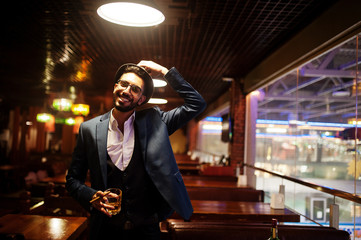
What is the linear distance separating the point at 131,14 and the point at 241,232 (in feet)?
→ 5.40

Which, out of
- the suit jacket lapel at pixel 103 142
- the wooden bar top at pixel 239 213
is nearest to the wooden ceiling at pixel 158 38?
the suit jacket lapel at pixel 103 142

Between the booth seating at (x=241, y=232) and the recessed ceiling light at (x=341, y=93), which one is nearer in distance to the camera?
the booth seating at (x=241, y=232)

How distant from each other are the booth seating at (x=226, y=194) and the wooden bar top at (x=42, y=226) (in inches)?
95.4

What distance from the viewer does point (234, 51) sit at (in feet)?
19.4

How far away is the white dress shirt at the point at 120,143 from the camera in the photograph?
1.60m

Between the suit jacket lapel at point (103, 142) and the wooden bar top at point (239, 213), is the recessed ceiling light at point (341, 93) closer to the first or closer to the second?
the wooden bar top at point (239, 213)

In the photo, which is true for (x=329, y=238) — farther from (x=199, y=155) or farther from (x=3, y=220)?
(x=199, y=155)

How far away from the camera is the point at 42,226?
232 cm

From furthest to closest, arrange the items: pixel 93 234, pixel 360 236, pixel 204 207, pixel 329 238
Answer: pixel 204 207, pixel 360 236, pixel 329 238, pixel 93 234

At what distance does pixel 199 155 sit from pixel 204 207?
466 inches

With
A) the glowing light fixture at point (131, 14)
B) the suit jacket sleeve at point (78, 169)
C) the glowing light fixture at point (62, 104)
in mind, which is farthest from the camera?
the glowing light fixture at point (62, 104)

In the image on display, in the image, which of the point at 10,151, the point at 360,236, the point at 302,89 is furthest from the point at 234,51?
the point at 10,151

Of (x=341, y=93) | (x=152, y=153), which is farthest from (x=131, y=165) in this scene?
(x=341, y=93)

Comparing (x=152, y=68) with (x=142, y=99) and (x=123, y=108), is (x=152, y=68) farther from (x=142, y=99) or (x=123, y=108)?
(x=123, y=108)
